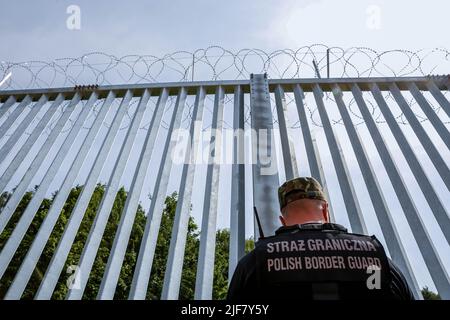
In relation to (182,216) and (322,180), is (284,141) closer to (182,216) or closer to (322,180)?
(322,180)

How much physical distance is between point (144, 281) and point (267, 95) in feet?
9.13

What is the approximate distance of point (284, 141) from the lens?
411 cm

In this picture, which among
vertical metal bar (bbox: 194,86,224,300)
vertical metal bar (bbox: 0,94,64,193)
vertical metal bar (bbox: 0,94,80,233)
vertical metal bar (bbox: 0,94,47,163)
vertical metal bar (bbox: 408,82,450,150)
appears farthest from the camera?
vertical metal bar (bbox: 0,94,47,163)

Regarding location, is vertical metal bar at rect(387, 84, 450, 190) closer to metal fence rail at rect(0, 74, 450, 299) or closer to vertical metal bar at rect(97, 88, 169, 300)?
metal fence rail at rect(0, 74, 450, 299)

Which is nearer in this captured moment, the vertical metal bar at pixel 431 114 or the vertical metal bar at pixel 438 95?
the vertical metal bar at pixel 431 114

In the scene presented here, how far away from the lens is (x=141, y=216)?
2198 cm

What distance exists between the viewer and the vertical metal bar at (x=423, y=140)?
147 inches

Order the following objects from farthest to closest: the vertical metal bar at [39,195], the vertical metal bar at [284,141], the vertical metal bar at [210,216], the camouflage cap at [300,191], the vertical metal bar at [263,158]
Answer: the vertical metal bar at [284,141], the vertical metal bar at [39,195], the vertical metal bar at [263,158], the vertical metal bar at [210,216], the camouflage cap at [300,191]

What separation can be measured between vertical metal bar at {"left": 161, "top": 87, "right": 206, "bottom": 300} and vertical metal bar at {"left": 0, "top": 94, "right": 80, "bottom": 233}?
1.79 m

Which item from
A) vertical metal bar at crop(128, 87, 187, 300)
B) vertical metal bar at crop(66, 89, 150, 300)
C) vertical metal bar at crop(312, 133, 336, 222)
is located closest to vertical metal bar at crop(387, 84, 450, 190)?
vertical metal bar at crop(312, 133, 336, 222)

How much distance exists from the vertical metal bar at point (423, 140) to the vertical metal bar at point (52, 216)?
12.1 feet

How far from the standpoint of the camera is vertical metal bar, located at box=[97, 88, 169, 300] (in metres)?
3.06

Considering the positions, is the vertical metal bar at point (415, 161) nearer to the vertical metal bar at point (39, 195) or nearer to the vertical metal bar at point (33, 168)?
the vertical metal bar at point (39, 195)

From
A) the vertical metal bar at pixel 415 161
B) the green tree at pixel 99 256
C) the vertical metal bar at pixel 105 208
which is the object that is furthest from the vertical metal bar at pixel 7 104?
the green tree at pixel 99 256
